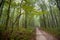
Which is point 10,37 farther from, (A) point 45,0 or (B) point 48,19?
(B) point 48,19

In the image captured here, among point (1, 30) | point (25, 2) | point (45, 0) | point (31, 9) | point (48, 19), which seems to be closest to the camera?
point (31, 9)

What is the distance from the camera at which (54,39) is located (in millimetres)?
10367

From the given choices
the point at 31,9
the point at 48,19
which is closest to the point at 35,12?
the point at 31,9

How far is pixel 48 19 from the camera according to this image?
77.9ft

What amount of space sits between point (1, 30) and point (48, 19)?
51.5ft

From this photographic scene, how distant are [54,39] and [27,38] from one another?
96.1 inches

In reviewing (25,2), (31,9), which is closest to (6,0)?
(25,2)

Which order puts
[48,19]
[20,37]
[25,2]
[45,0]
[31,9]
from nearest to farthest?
[31,9], [25,2], [20,37], [45,0], [48,19]

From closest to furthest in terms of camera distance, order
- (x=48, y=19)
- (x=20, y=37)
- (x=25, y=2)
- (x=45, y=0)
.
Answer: (x=25, y=2) → (x=20, y=37) → (x=45, y=0) → (x=48, y=19)

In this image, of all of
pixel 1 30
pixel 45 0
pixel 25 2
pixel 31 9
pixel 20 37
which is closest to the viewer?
pixel 31 9

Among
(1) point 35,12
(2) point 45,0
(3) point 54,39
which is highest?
(2) point 45,0

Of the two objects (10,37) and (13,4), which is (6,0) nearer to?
(13,4)

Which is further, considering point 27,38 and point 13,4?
point 27,38

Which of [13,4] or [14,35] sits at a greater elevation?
[13,4]
